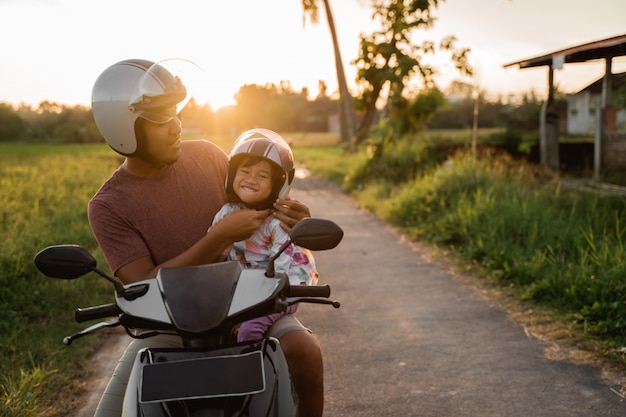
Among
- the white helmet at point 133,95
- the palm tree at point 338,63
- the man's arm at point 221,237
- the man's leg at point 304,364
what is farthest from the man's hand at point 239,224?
the palm tree at point 338,63

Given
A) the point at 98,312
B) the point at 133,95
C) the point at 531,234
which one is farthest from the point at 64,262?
the point at 531,234

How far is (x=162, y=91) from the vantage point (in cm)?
244

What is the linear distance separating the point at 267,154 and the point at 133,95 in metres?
0.53

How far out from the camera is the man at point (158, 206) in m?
2.29

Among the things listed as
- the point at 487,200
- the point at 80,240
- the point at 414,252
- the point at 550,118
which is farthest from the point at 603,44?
the point at 80,240

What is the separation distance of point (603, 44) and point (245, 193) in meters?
10.2

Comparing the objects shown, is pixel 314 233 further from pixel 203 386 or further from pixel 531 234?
pixel 531 234

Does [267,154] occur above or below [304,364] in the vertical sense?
above

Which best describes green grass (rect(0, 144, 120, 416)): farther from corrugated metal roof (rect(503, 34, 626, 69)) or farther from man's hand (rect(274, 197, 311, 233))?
corrugated metal roof (rect(503, 34, 626, 69))

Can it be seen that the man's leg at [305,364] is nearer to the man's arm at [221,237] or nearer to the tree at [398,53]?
the man's arm at [221,237]

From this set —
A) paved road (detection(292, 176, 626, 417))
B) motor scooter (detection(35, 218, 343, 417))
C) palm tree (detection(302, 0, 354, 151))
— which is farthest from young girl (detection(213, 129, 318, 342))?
palm tree (detection(302, 0, 354, 151))

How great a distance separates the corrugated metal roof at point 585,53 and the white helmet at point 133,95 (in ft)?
32.0

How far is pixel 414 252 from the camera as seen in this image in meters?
8.41

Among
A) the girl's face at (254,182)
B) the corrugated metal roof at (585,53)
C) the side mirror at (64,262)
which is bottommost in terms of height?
the side mirror at (64,262)
